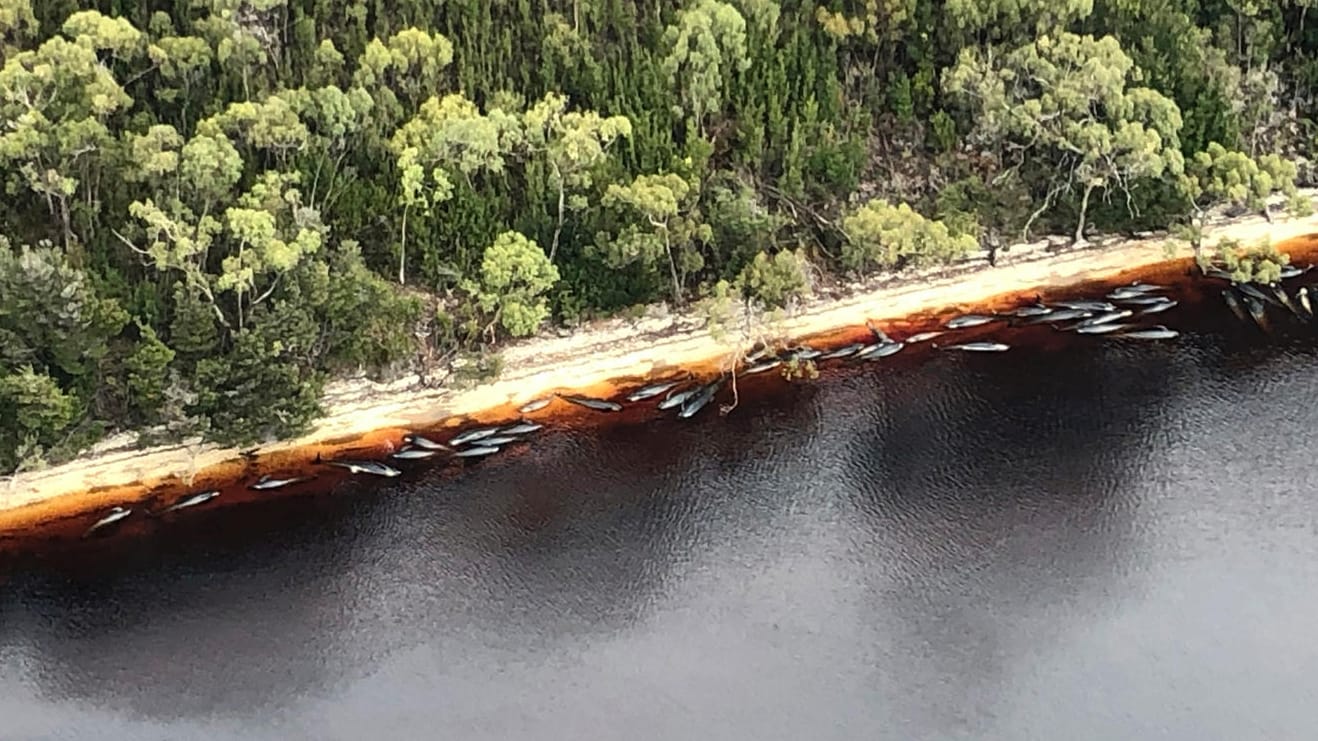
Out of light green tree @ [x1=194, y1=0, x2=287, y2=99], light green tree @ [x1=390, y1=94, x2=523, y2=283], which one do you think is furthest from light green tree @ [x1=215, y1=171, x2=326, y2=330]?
light green tree @ [x1=194, y1=0, x2=287, y2=99]

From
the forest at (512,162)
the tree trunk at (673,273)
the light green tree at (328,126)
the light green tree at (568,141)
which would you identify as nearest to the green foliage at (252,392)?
the forest at (512,162)

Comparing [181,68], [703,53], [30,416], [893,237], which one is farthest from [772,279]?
[30,416]

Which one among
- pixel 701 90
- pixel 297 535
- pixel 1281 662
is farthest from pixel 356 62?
pixel 1281 662

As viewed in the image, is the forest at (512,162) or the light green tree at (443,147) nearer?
the forest at (512,162)

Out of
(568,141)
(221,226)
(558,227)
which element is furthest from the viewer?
(558,227)

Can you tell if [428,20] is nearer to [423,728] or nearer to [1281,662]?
[423,728]

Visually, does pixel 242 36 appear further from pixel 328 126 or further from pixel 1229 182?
pixel 1229 182

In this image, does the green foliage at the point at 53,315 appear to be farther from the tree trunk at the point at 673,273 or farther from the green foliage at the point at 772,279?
the green foliage at the point at 772,279
